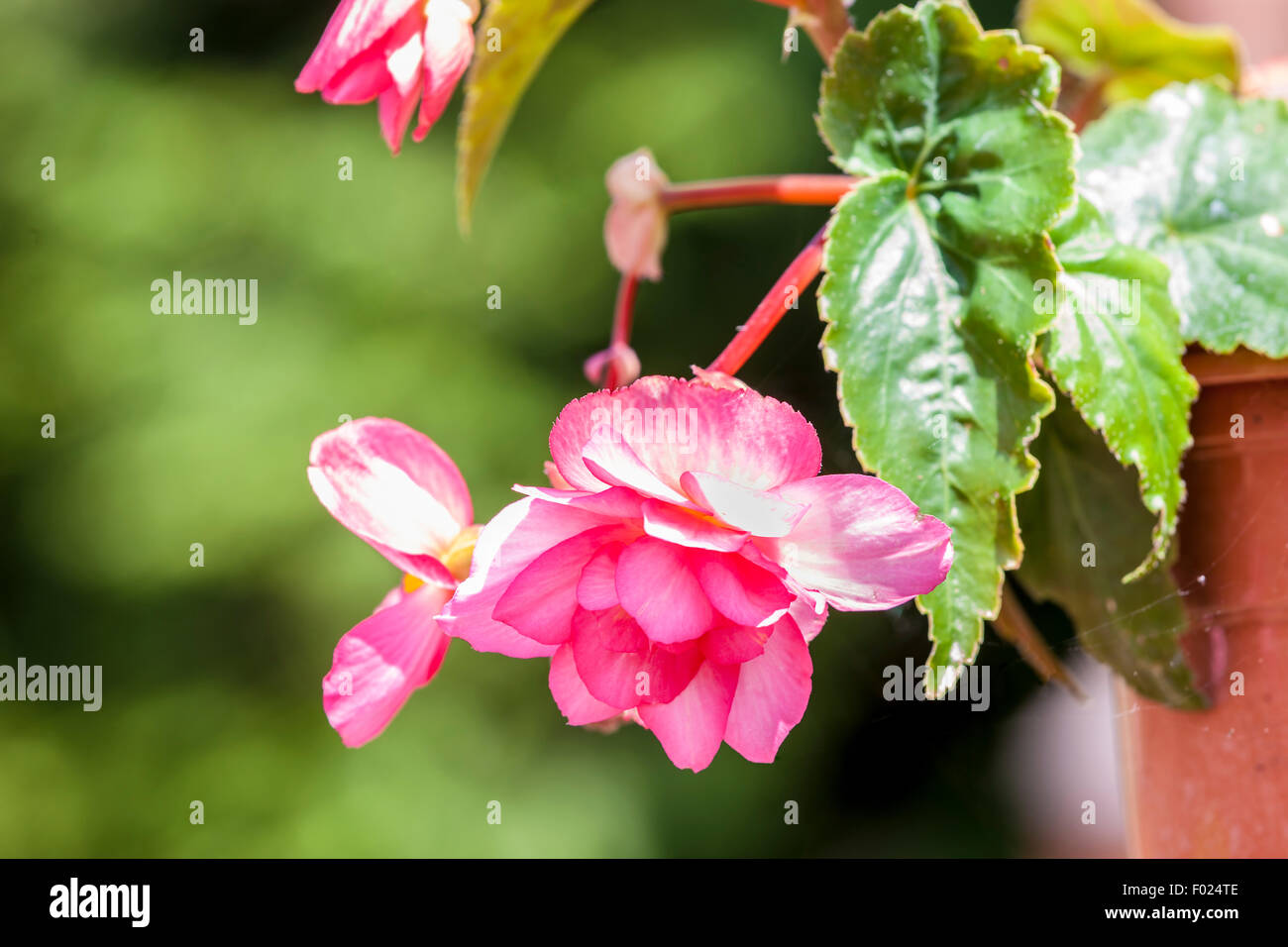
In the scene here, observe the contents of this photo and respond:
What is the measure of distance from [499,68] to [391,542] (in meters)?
0.23

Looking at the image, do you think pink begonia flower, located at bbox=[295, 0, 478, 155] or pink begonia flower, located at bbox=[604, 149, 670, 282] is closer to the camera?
pink begonia flower, located at bbox=[295, 0, 478, 155]

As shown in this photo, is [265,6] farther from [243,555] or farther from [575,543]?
[575,543]

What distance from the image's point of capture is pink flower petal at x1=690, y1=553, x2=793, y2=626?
221 millimetres

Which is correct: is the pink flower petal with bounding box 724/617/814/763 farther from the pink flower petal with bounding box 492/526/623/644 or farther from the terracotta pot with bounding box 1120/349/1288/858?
the terracotta pot with bounding box 1120/349/1288/858

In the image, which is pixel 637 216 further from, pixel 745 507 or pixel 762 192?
pixel 745 507

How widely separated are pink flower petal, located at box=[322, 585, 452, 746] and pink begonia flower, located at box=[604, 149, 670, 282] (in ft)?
0.60

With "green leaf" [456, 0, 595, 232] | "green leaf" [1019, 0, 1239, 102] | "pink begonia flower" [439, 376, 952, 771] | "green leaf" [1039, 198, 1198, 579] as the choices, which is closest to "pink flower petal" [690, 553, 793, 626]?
"pink begonia flower" [439, 376, 952, 771]

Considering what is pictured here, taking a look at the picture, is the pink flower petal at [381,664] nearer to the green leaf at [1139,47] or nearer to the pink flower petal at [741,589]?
the pink flower petal at [741,589]

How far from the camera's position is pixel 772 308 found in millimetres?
309

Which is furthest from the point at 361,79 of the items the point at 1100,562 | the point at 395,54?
the point at 1100,562

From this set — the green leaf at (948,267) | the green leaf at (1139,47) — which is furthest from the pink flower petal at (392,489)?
the green leaf at (1139,47)

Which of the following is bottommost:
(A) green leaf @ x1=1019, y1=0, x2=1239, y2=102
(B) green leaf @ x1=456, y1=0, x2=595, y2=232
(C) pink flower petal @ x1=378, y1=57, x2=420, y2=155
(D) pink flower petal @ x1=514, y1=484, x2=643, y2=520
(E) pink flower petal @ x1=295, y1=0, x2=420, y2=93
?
(D) pink flower petal @ x1=514, y1=484, x2=643, y2=520

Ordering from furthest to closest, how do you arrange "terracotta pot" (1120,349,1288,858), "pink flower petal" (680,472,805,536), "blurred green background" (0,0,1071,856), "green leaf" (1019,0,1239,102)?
1. "blurred green background" (0,0,1071,856)
2. "green leaf" (1019,0,1239,102)
3. "terracotta pot" (1120,349,1288,858)
4. "pink flower petal" (680,472,805,536)

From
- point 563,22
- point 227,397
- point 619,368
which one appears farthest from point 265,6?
point 619,368
